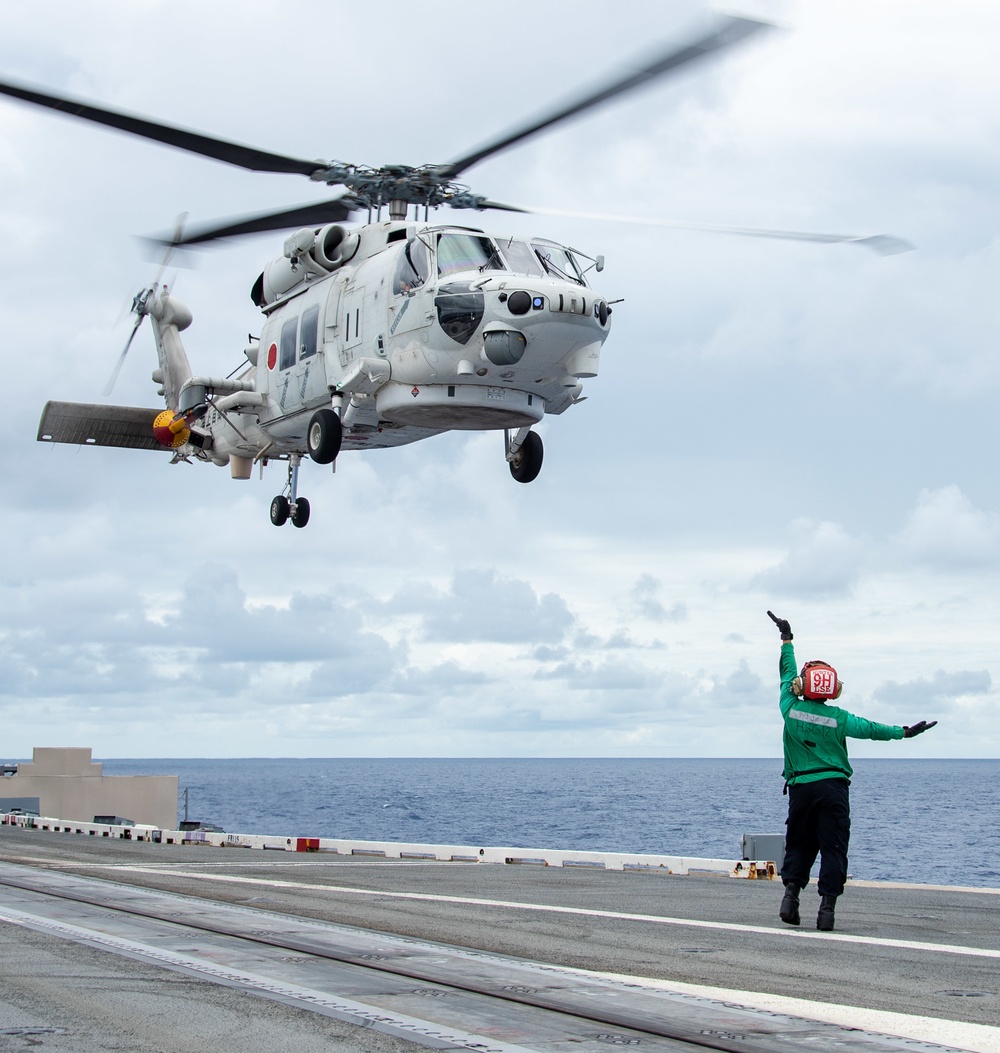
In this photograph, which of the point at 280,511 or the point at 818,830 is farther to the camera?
the point at 280,511

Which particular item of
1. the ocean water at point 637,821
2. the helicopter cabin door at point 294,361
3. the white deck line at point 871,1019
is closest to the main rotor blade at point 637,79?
the helicopter cabin door at point 294,361

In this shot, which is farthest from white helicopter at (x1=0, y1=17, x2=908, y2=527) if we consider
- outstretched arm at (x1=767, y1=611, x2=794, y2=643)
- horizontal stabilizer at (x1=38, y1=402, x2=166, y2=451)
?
outstretched arm at (x1=767, y1=611, x2=794, y2=643)

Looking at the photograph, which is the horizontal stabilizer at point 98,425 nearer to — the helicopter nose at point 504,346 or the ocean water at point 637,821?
the helicopter nose at point 504,346

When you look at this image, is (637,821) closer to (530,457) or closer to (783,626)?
(530,457)

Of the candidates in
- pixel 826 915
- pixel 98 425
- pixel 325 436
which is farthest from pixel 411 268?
pixel 826 915

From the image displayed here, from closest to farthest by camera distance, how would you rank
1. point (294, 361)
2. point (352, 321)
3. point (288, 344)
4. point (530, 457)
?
point (352, 321)
point (530, 457)
point (294, 361)
point (288, 344)

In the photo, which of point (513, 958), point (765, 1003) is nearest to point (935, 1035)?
point (765, 1003)

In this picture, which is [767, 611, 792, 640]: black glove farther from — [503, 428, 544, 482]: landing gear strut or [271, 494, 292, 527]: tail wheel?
[271, 494, 292, 527]: tail wheel

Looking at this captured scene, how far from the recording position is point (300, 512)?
80.8 ft

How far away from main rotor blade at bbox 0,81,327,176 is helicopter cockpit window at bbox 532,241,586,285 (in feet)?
12.9

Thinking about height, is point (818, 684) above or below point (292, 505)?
below

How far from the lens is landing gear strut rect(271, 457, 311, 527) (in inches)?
970

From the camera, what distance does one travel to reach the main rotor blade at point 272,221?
72.1 feet

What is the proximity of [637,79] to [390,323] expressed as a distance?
560 cm
